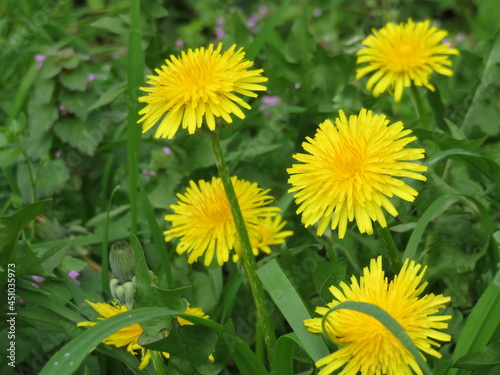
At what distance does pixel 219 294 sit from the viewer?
164 cm

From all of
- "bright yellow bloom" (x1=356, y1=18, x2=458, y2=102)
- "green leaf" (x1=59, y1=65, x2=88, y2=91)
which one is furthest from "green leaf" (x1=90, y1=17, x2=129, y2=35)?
"bright yellow bloom" (x1=356, y1=18, x2=458, y2=102)

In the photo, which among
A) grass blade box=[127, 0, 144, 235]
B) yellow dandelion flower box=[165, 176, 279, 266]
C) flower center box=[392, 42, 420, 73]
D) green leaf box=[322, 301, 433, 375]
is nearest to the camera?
green leaf box=[322, 301, 433, 375]

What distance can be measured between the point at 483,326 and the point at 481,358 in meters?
0.07

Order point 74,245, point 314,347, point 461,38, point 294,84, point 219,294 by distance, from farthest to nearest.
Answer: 1. point 461,38
2. point 294,84
3. point 74,245
4. point 219,294
5. point 314,347

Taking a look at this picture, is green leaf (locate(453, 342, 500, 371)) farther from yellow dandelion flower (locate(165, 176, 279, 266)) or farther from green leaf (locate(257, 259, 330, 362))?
yellow dandelion flower (locate(165, 176, 279, 266))

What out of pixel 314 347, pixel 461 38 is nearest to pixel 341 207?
pixel 314 347

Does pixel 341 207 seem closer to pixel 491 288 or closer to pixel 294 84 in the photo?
pixel 491 288

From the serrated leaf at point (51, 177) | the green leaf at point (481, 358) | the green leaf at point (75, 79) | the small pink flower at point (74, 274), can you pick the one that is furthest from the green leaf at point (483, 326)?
the green leaf at point (75, 79)

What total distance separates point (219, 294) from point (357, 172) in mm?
608

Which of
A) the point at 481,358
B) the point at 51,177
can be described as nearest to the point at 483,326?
the point at 481,358

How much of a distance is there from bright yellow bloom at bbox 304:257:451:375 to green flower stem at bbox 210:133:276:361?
0.21 meters

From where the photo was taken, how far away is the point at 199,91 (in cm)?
118

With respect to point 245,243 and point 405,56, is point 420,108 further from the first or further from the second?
point 245,243

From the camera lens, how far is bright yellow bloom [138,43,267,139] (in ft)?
3.85
